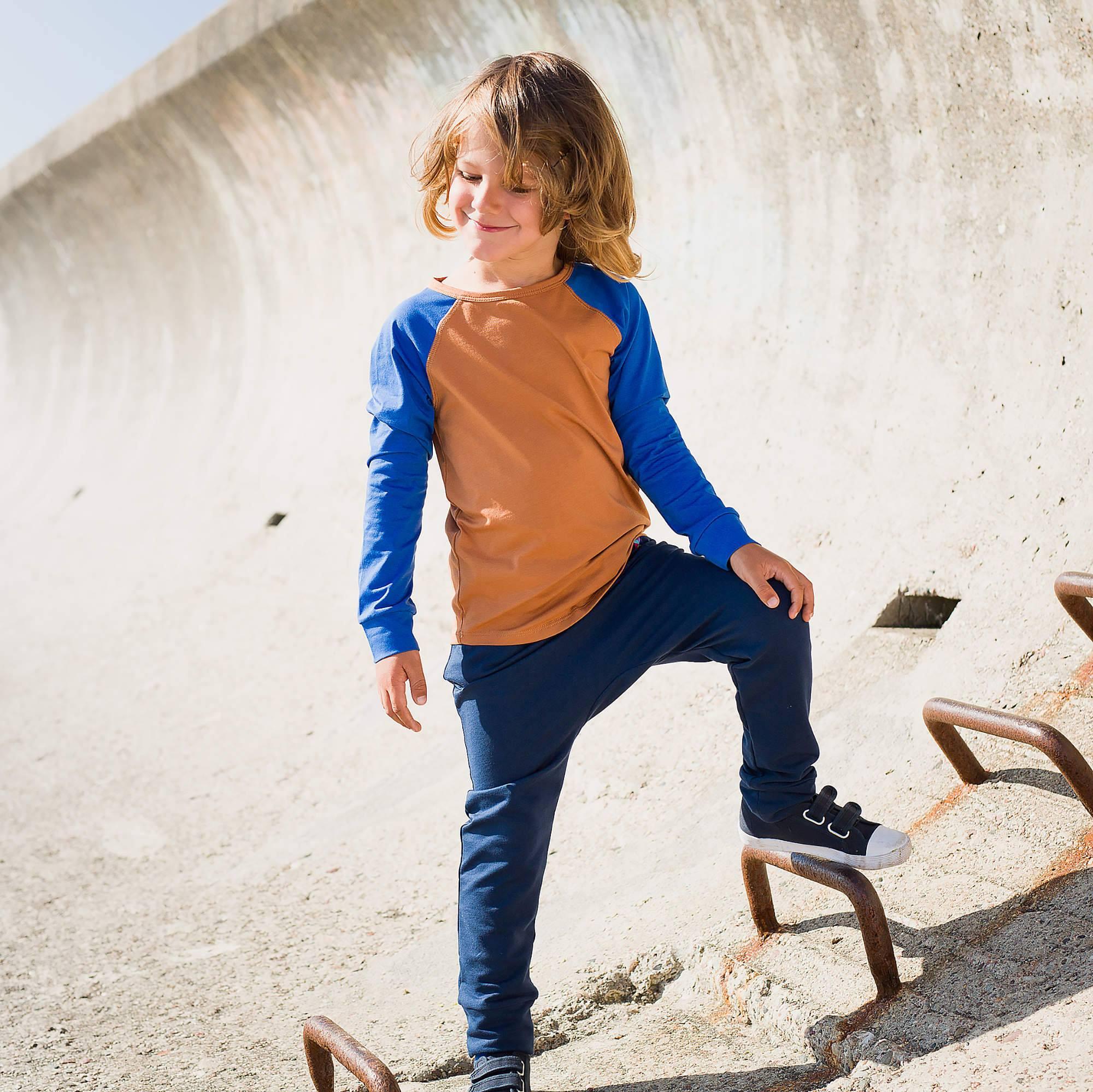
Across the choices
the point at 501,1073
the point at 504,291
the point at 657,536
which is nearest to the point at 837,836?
the point at 501,1073

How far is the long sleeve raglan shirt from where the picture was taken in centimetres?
157

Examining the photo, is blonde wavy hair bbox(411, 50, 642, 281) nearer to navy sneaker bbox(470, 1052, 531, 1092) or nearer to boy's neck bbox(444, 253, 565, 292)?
boy's neck bbox(444, 253, 565, 292)

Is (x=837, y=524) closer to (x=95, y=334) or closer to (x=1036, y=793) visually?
(x=1036, y=793)

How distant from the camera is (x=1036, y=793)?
71.8 inches

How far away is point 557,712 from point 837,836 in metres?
0.44

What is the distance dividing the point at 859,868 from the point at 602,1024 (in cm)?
48

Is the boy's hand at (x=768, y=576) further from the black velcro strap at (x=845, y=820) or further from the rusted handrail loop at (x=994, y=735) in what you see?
the rusted handrail loop at (x=994, y=735)

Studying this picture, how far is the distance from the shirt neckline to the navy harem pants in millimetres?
407

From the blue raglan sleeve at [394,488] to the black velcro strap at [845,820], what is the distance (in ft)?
2.12

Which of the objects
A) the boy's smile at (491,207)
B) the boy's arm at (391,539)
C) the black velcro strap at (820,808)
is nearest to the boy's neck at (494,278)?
the boy's smile at (491,207)

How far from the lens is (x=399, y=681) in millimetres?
1534

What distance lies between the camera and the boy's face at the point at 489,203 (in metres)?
1.56

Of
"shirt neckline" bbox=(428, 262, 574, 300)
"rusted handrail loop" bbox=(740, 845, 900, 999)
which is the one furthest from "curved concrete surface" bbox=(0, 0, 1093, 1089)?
"shirt neckline" bbox=(428, 262, 574, 300)

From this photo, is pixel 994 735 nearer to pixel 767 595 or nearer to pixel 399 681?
pixel 767 595
